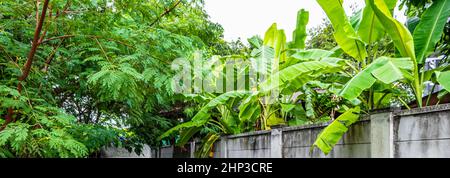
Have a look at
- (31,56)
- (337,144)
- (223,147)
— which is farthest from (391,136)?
(223,147)

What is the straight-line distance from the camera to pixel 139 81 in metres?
3.55

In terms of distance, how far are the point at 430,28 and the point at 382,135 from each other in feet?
2.99

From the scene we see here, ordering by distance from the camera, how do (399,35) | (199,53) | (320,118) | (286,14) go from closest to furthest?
(399,35), (199,53), (320,118), (286,14)

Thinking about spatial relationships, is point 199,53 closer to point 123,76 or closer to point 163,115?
point 123,76

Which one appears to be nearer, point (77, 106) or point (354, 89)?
point (354, 89)

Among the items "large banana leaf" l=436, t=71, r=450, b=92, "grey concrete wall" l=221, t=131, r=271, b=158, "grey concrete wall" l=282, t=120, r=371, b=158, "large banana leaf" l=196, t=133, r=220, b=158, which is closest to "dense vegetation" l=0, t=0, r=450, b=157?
"large banana leaf" l=436, t=71, r=450, b=92

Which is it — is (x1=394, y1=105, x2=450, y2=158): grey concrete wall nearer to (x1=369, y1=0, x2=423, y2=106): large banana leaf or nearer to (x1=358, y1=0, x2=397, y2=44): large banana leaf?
(x1=369, y1=0, x2=423, y2=106): large banana leaf

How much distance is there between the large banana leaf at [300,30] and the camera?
4.88 meters

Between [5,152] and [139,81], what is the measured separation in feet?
3.46

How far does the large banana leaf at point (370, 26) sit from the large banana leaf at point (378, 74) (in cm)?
60

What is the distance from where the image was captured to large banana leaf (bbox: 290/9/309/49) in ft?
16.0

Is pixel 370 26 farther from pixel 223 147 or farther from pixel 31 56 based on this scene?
pixel 223 147

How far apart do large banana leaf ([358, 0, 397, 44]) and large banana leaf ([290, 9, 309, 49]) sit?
115cm
